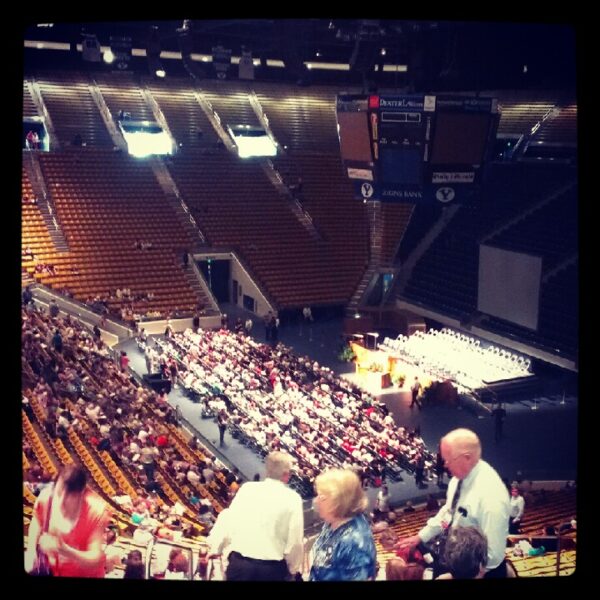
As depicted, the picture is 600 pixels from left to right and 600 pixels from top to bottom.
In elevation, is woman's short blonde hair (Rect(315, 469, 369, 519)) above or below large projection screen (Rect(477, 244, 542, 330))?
below

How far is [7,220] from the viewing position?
829cm

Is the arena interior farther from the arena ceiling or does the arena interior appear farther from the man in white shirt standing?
the man in white shirt standing

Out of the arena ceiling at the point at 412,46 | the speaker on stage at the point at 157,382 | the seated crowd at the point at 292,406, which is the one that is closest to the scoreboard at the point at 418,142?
the arena ceiling at the point at 412,46

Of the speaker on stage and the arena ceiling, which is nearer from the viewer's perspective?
the speaker on stage

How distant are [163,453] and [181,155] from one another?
37.4 ft

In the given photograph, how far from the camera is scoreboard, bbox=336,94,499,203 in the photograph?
40.7 ft

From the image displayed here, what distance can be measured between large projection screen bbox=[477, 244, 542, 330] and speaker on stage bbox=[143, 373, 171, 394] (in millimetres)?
5763

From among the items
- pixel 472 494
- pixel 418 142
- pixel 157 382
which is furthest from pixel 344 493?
pixel 418 142

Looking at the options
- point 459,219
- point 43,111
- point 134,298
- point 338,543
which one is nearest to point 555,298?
point 459,219

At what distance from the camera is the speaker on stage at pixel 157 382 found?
12.6 m

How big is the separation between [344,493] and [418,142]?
7245 millimetres

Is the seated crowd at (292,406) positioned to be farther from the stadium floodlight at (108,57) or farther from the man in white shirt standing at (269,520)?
the stadium floodlight at (108,57)

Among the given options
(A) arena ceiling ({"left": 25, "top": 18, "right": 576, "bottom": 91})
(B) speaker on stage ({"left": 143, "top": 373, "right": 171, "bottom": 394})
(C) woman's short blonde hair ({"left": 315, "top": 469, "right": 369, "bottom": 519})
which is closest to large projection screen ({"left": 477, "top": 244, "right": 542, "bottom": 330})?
(A) arena ceiling ({"left": 25, "top": 18, "right": 576, "bottom": 91})

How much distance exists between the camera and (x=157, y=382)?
1277cm
